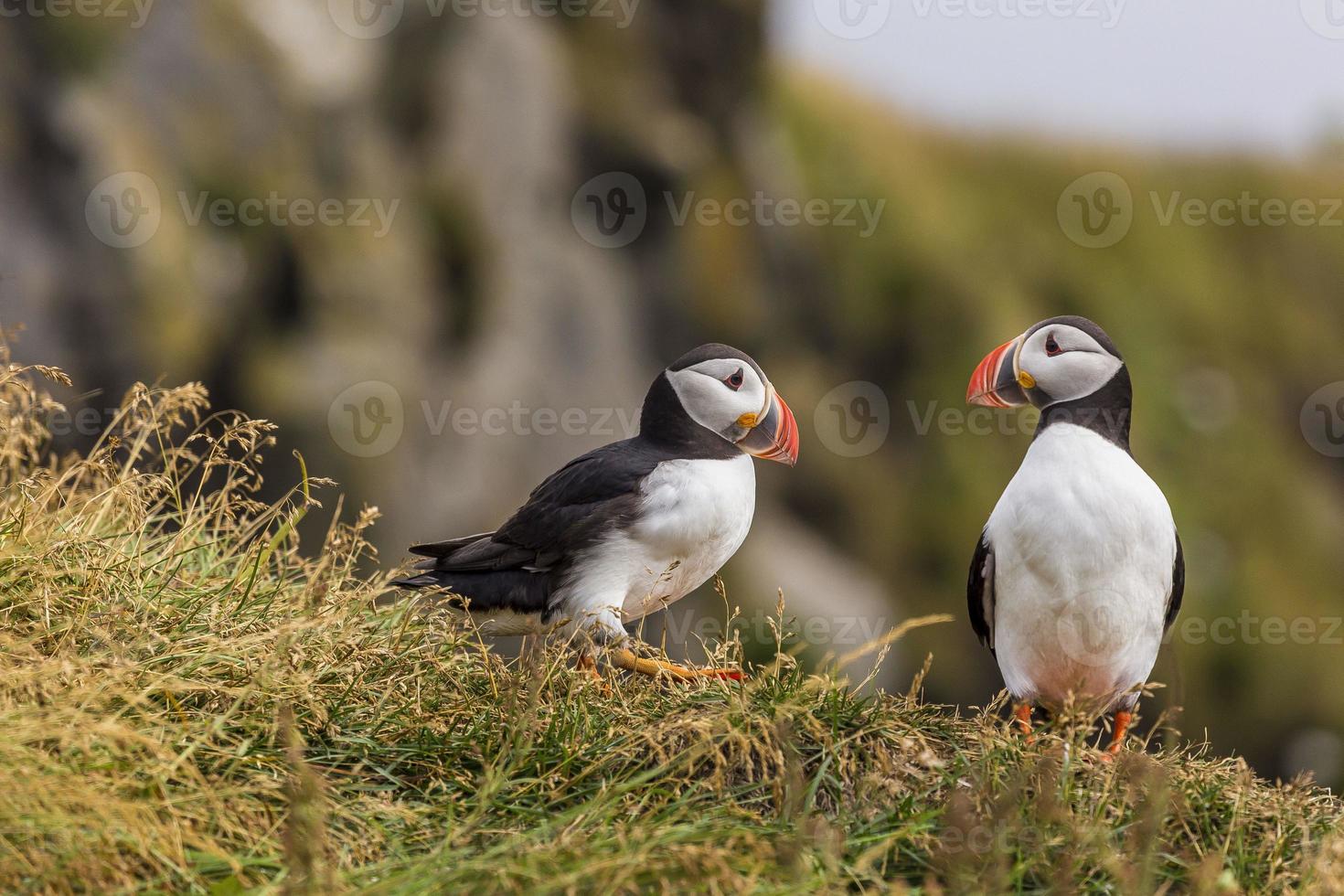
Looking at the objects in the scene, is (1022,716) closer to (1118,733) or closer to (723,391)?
(1118,733)

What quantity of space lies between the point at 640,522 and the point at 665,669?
0.54 metres

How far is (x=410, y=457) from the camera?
11406mm

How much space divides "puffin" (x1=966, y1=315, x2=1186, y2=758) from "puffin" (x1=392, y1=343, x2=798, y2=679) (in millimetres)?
805

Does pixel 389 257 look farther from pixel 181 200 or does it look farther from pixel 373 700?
pixel 373 700

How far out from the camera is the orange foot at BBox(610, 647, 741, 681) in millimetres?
4367

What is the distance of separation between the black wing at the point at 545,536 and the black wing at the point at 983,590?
1.17 metres

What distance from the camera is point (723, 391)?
4762mm

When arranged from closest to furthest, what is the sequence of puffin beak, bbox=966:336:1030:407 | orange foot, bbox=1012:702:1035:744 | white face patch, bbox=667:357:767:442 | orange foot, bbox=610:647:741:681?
orange foot, bbox=1012:702:1035:744 < orange foot, bbox=610:647:741:681 < puffin beak, bbox=966:336:1030:407 < white face patch, bbox=667:357:767:442

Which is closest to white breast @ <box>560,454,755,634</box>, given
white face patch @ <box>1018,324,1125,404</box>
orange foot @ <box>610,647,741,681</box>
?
orange foot @ <box>610,647,741,681</box>

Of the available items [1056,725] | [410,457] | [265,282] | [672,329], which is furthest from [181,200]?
[1056,725]

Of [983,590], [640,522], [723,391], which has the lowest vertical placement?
[983,590]

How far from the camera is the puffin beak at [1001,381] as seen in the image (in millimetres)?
4469

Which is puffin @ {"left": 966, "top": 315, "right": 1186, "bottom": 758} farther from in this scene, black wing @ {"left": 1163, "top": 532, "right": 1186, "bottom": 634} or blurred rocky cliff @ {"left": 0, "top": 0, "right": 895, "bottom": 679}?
blurred rocky cliff @ {"left": 0, "top": 0, "right": 895, "bottom": 679}

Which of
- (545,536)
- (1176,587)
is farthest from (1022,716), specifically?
(545,536)
